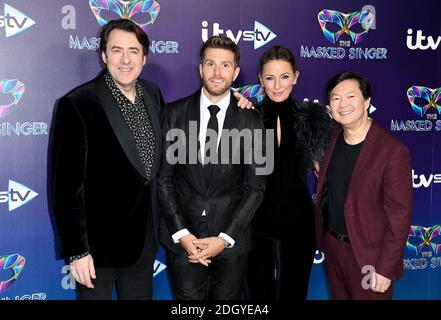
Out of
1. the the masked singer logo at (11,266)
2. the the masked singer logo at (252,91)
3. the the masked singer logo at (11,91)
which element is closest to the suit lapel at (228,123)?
the the masked singer logo at (252,91)

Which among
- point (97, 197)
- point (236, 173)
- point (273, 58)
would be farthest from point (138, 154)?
point (273, 58)

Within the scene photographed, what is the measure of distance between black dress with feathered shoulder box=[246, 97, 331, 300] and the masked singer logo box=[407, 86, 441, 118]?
1368 millimetres

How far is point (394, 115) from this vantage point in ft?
12.2

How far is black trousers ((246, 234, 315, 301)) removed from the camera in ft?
8.79

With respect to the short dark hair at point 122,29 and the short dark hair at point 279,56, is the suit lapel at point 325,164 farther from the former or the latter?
the short dark hair at point 122,29

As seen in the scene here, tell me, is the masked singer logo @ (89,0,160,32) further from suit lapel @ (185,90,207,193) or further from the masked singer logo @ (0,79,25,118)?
suit lapel @ (185,90,207,193)

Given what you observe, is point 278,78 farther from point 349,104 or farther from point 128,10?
point 128,10

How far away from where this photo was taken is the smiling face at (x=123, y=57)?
2.33 m

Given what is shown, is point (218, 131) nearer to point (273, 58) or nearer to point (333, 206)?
point (273, 58)

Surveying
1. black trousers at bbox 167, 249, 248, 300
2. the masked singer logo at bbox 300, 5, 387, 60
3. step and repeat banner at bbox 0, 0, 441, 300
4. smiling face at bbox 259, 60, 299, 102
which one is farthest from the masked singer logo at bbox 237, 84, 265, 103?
black trousers at bbox 167, 249, 248, 300

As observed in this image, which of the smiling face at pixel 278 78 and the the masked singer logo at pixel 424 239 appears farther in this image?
the the masked singer logo at pixel 424 239

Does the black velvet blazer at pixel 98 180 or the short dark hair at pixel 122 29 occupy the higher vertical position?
the short dark hair at pixel 122 29

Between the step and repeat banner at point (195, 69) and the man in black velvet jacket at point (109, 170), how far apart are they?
2.90ft

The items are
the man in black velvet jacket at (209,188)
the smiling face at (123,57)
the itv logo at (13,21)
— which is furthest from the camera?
the itv logo at (13,21)
